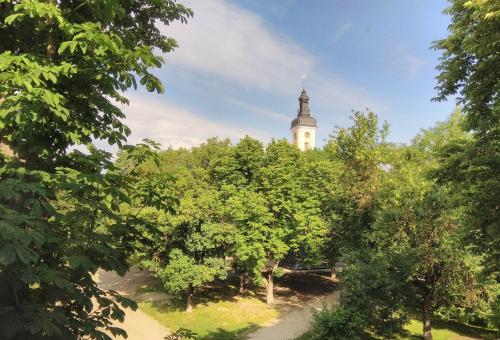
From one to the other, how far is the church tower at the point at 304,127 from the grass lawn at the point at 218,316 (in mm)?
69531

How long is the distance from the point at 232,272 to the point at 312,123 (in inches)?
2541

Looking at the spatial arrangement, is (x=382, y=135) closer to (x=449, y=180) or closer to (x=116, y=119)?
(x=449, y=180)

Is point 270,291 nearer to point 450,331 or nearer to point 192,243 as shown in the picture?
point 192,243

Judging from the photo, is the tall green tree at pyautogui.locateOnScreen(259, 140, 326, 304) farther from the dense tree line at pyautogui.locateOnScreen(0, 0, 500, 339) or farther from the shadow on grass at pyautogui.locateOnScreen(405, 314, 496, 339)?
the shadow on grass at pyautogui.locateOnScreen(405, 314, 496, 339)

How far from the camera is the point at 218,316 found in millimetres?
26438

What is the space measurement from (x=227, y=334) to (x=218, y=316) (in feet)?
10.5

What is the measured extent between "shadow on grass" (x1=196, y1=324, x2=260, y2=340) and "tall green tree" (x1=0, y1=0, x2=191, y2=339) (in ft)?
60.7

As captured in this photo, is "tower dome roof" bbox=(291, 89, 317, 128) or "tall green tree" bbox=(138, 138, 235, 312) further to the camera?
"tower dome roof" bbox=(291, 89, 317, 128)

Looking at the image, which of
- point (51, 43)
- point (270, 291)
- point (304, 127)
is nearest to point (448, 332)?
point (270, 291)

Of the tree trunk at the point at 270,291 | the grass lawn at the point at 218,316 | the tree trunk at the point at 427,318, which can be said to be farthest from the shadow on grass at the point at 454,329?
the tree trunk at the point at 270,291

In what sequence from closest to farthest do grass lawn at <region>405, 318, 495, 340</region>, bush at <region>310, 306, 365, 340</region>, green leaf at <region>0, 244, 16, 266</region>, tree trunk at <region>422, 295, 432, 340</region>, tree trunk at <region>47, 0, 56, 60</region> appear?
green leaf at <region>0, 244, 16, 266</region>, tree trunk at <region>47, 0, 56, 60</region>, bush at <region>310, 306, 365, 340</region>, tree trunk at <region>422, 295, 432, 340</region>, grass lawn at <region>405, 318, 495, 340</region>

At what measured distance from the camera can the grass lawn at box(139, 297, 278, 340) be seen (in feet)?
78.6

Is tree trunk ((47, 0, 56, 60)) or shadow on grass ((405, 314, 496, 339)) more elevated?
tree trunk ((47, 0, 56, 60))

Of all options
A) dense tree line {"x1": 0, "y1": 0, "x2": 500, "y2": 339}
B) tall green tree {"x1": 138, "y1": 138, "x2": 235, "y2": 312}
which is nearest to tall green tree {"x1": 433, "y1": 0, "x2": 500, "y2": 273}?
dense tree line {"x1": 0, "y1": 0, "x2": 500, "y2": 339}
